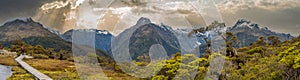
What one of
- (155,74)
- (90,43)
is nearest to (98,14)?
(90,43)

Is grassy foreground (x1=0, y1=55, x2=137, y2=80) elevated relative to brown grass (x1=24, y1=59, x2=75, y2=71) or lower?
elevated

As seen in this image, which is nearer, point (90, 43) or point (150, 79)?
point (90, 43)

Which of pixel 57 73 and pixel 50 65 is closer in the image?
pixel 57 73

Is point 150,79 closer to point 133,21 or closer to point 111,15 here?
point 133,21

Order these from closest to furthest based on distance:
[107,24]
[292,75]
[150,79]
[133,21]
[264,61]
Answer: [107,24] < [133,21] < [292,75] < [150,79] < [264,61]

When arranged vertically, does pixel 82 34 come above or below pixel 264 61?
above

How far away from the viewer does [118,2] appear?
1653 cm

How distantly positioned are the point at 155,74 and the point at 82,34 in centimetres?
613

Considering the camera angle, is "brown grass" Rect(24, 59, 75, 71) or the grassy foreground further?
"brown grass" Rect(24, 59, 75, 71)

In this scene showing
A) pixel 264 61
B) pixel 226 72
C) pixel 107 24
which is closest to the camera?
pixel 107 24

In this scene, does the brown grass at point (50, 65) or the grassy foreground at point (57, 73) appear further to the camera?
the brown grass at point (50, 65)

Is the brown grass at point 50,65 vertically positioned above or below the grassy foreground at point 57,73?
below

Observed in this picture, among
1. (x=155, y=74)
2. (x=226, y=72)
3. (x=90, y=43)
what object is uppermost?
(x=90, y=43)

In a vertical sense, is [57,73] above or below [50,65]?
above
